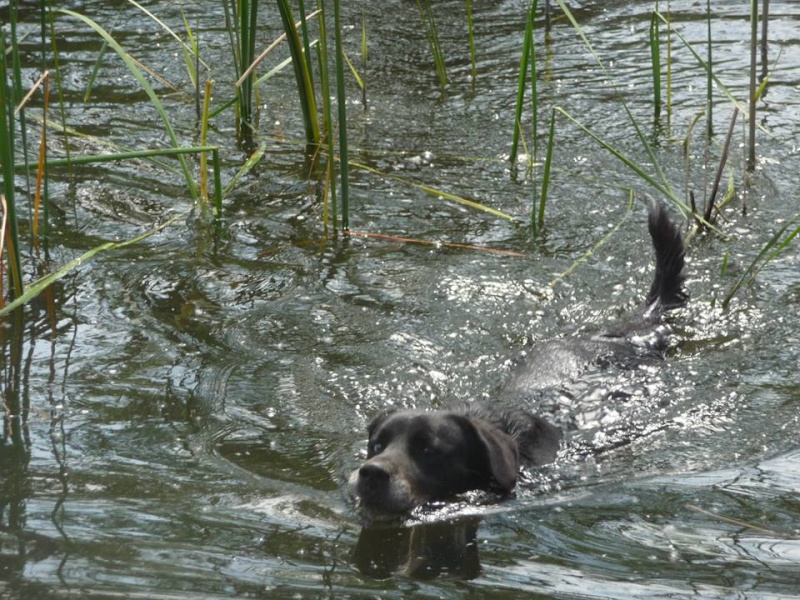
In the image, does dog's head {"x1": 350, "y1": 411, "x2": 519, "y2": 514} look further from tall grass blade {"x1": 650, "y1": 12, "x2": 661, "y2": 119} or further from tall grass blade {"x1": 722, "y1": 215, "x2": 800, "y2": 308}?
tall grass blade {"x1": 650, "y1": 12, "x2": 661, "y2": 119}

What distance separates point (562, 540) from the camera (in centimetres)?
317

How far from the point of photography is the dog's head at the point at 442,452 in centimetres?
372

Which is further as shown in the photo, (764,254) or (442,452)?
(764,254)

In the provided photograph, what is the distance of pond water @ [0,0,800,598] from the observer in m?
2.99

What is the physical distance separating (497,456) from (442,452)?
7.7 inches

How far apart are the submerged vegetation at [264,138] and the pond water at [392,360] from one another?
0.12 meters

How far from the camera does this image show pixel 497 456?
376cm

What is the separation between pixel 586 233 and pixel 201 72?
3967 mm

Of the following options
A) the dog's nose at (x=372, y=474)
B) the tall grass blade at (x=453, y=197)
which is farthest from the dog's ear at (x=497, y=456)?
the tall grass blade at (x=453, y=197)

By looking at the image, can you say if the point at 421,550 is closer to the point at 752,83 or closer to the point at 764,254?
the point at 764,254

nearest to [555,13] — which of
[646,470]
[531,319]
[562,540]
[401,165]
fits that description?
[401,165]

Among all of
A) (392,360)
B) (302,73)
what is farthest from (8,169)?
(302,73)

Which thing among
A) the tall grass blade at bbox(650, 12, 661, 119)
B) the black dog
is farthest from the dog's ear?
the tall grass blade at bbox(650, 12, 661, 119)

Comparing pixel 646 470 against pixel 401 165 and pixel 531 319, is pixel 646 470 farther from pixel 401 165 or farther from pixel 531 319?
pixel 401 165
